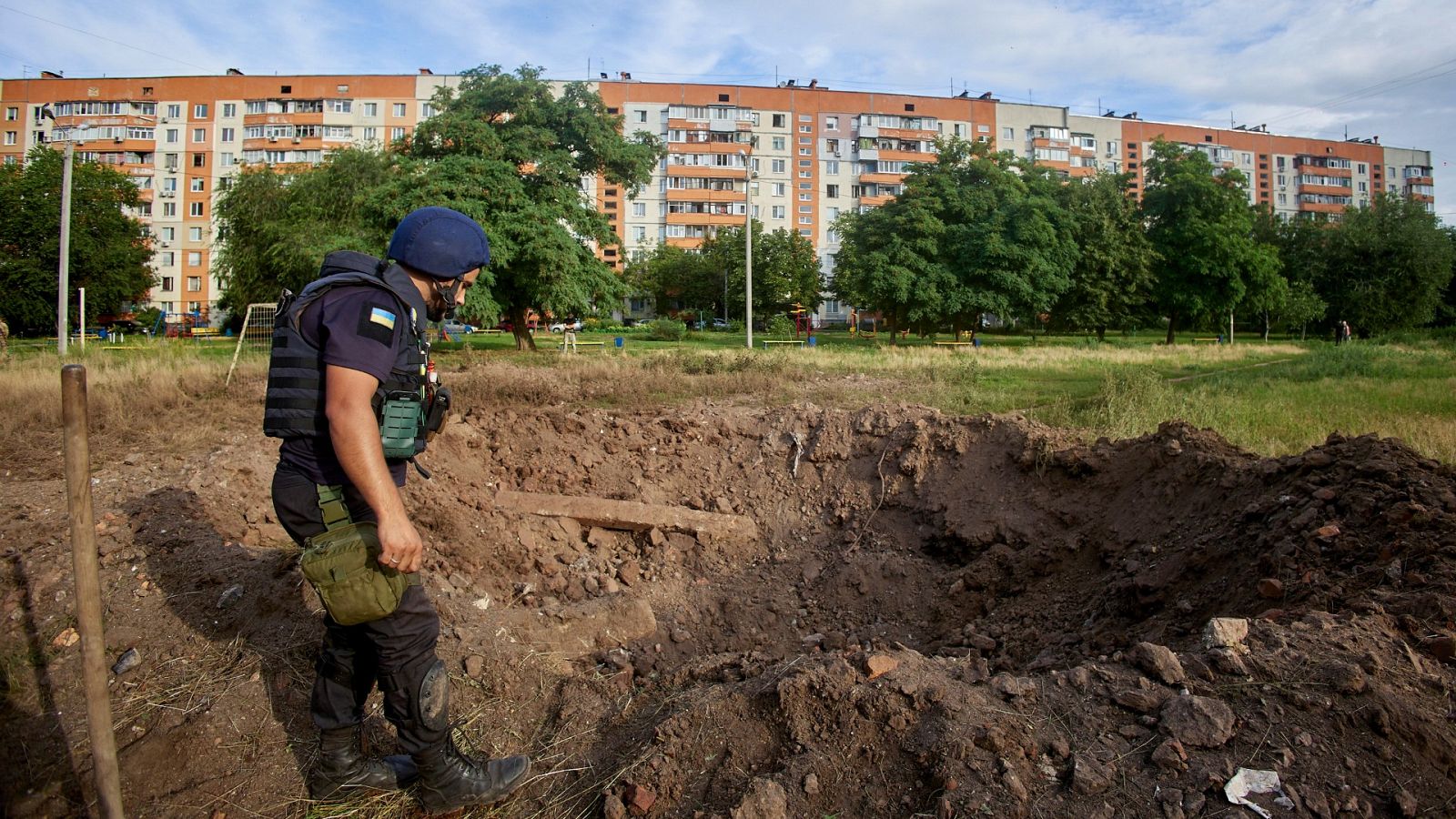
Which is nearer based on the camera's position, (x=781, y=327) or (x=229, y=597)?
(x=229, y=597)

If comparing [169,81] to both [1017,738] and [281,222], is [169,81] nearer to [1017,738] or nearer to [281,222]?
[281,222]

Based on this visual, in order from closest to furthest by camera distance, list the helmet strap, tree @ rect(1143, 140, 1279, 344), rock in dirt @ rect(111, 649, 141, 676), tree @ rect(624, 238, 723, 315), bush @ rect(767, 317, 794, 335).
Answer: the helmet strap
rock in dirt @ rect(111, 649, 141, 676)
tree @ rect(1143, 140, 1279, 344)
bush @ rect(767, 317, 794, 335)
tree @ rect(624, 238, 723, 315)

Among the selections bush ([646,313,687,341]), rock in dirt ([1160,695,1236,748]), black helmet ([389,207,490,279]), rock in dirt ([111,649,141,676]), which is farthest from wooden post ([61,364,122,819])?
bush ([646,313,687,341])

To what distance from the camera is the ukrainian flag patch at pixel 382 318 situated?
8.36 feet

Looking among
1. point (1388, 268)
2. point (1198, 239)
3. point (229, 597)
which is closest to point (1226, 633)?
point (229, 597)

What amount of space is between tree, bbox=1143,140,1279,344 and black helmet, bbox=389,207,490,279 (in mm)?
41845

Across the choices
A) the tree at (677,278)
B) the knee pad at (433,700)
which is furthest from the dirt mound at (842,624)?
the tree at (677,278)

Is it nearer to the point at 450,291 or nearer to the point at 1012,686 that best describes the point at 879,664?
the point at 1012,686

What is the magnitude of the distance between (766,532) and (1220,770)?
170 inches

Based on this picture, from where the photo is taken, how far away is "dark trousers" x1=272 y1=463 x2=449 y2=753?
2.69 meters

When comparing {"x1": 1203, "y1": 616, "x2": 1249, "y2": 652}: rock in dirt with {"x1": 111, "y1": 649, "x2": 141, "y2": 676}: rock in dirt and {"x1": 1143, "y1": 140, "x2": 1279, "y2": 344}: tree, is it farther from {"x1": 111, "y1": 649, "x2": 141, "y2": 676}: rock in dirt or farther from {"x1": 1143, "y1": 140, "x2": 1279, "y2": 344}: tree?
{"x1": 1143, "y1": 140, "x2": 1279, "y2": 344}: tree

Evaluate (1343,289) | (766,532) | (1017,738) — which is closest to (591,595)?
(766,532)

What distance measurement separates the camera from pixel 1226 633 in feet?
9.78

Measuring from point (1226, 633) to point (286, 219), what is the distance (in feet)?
124
